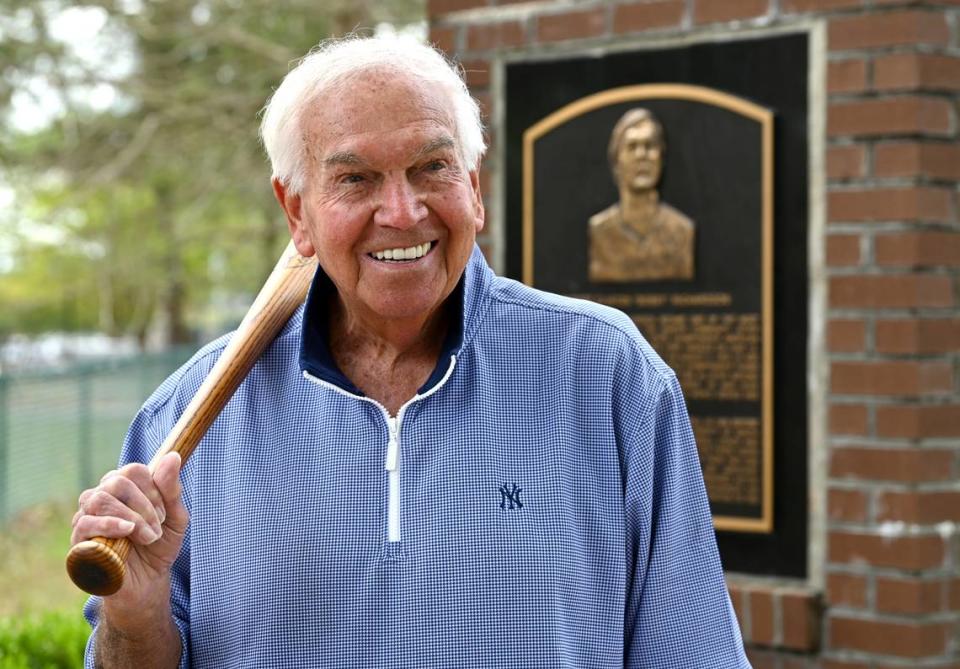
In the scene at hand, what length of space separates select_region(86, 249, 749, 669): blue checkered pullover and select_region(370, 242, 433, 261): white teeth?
14 centimetres

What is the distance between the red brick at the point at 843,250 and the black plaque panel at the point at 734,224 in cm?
10

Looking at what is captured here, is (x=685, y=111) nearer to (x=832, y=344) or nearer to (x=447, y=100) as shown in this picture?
(x=832, y=344)

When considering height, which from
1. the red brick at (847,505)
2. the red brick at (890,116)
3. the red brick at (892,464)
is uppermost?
the red brick at (890,116)

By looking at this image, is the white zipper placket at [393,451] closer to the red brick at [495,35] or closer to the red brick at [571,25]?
the red brick at [571,25]

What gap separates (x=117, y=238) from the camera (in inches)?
569

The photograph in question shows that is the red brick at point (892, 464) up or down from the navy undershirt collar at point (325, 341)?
down

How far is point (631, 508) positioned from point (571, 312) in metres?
Result: 0.35

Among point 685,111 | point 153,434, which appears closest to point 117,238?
point 685,111

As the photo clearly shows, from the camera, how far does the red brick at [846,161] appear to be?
3865 millimetres

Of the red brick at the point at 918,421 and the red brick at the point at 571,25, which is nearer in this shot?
the red brick at the point at 918,421

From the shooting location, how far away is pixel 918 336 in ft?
12.4

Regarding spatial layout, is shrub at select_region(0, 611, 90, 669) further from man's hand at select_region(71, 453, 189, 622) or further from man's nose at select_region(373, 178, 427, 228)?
man's nose at select_region(373, 178, 427, 228)

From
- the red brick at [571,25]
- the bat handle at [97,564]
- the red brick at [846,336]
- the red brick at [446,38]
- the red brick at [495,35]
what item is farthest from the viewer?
the red brick at [446,38]

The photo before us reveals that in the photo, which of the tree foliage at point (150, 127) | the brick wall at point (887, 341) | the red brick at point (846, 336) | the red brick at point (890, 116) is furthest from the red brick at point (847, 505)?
the tree foliage at point (150, 127)
